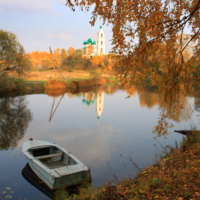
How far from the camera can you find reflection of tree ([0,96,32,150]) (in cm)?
1069

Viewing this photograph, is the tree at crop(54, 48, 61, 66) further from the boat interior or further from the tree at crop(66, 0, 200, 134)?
the tree at crop(66, 0, 200, 134)

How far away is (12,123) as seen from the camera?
1400cm

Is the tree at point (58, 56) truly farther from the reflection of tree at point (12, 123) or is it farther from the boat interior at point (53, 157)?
the boat interior at point (53, 157)

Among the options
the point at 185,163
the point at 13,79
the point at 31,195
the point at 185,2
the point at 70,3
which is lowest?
the point at 31,195

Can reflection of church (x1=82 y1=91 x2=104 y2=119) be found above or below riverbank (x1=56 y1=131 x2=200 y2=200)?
below

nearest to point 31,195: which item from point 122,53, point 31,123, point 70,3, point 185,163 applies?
point 185,163

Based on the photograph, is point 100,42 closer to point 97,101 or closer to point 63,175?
point 97,101

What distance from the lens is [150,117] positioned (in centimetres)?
1551

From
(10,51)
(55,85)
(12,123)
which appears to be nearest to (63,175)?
(12,123)

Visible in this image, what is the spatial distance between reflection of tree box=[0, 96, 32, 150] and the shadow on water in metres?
2.92

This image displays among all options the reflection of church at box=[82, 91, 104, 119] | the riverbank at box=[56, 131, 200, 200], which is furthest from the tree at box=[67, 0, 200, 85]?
the reflection of church at box=[82, 91, 104, 119]

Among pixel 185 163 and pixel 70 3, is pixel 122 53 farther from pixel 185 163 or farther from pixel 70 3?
pixel 185 163

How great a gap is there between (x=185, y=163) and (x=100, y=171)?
9.94ft

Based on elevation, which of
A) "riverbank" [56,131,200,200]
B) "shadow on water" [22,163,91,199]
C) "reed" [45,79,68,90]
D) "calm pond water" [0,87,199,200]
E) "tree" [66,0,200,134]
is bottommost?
"shadow on water" [22,163,91,199]
